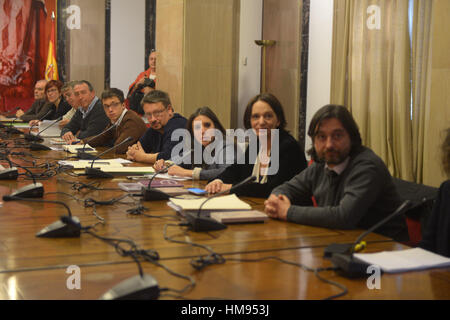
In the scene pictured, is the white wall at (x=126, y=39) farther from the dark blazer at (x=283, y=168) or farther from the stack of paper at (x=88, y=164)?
the dark blazer at (x=283, y=168)

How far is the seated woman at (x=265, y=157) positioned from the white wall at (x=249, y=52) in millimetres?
3645

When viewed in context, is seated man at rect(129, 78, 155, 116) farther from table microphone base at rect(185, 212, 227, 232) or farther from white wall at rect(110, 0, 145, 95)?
table microphone base at rect(185, 212, 227, 232)

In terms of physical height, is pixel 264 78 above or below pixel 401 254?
above

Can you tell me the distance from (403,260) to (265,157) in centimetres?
133

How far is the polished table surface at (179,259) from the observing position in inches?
47.6

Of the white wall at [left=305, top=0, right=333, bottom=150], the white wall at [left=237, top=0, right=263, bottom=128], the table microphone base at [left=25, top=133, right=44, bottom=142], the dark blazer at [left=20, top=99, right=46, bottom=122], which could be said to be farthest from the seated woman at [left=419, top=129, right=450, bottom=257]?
the dark blazer at [left=20, top=99, right=46, bottom=122]

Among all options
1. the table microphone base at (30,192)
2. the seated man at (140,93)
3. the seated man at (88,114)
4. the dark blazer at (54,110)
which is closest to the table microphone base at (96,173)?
the table microphone base at (30,192)

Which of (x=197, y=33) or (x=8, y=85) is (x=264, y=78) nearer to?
(x=197, y=33)

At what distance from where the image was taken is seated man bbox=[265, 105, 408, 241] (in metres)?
1.89

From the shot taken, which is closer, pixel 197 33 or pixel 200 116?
pixel 200 116

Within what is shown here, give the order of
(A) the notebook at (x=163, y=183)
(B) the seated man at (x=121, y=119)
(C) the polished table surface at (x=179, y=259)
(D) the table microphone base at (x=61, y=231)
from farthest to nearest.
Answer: (B) the seated man at (x=121, y=119) → (A) the notebook at (x=163, y=183) → (D) the table microphone base at (x=61, y=231) → (C) the polished table surface at (x=179, y=259)
